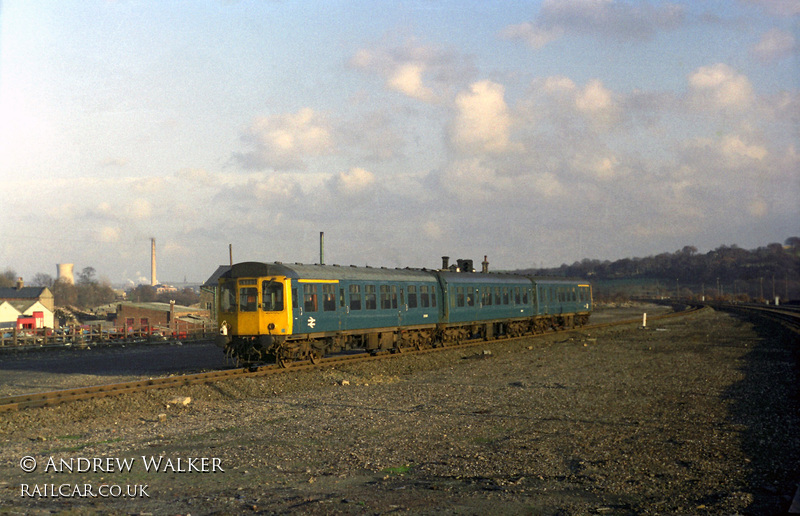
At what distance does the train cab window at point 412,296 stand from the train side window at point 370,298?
8.04 feet

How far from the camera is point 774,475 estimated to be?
29.1ft

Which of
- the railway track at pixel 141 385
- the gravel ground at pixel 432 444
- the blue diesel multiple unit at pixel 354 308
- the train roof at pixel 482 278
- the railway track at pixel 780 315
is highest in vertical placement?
the train roof at pixel 482 278

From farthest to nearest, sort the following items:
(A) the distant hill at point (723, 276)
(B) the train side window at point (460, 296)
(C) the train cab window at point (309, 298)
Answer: (A) the distant hill at point (723, 276) → (B) the train side window at point (460, 296) → (C) the train cab window at point (309, 298)

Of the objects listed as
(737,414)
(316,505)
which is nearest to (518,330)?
(737,414)

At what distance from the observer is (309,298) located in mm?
20484

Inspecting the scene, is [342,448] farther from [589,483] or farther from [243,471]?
[589,483]

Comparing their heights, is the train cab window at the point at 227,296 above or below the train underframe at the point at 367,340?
above

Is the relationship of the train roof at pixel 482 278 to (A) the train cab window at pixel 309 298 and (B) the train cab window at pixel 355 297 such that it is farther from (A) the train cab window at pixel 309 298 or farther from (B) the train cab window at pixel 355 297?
(A) the train cab window at pixel 309 298

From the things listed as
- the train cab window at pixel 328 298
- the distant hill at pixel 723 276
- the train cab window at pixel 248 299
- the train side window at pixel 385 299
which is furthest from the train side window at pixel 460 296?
the distant hill at pixel 723 276

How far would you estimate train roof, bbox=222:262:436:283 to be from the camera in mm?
19938

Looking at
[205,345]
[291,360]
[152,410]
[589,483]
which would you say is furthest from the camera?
[205,345]

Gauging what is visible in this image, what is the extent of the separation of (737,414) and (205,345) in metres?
26.6

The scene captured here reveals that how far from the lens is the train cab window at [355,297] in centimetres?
2248

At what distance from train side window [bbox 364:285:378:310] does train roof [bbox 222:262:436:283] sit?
325 millimetres
